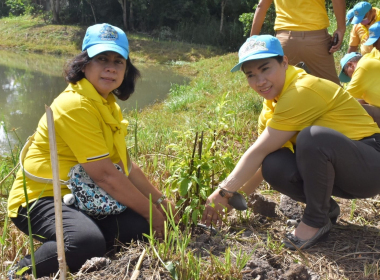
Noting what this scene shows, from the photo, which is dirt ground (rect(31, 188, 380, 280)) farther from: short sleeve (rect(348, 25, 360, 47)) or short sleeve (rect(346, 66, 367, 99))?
short sleeve (rect(348, 25, 360, 47))

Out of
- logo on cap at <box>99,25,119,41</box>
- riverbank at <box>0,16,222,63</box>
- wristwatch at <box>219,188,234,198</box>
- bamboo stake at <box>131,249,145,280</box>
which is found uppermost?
logo on cap at <box>99,25,119,41</box>

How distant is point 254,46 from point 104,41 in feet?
2.53

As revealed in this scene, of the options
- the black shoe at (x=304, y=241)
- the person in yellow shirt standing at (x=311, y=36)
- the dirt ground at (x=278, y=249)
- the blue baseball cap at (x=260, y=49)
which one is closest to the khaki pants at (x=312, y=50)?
the person in yellow shirt standing at (x=311, y=36)

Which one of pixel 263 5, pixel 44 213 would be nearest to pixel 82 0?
pixel 263 5

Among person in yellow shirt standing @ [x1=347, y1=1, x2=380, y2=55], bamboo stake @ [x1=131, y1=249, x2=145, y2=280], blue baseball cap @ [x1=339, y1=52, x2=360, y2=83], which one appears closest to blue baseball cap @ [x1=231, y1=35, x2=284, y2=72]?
bamboo stake @ [x1=131, y1=249, x2=145, y2=280]

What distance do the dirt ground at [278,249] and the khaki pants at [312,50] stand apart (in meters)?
1.30

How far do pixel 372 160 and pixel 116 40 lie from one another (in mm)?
1448

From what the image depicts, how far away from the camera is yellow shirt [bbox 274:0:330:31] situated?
135 inches

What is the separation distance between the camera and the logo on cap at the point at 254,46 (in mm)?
2068

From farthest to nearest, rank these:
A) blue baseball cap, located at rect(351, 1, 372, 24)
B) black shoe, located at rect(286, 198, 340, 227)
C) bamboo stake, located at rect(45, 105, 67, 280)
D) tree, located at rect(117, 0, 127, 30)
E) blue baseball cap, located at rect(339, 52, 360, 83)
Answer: tree, located at rect(117, 0, 127, 30) → blue baseball cap, located at rect(351, 1, 372, 24) → blue baseball cap, located at rect(339, 52, 360, 83) → black shoe, located at rect(286, 198, 340, 227) → bamboo stake, located at rect(45, 105, 67, 280)

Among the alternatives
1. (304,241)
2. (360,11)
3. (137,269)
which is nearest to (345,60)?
(360,11)

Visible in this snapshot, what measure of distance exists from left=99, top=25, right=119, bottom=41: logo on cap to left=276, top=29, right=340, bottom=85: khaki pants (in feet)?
5.85

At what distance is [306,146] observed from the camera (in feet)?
6.59

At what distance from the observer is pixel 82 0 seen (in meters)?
25.9
